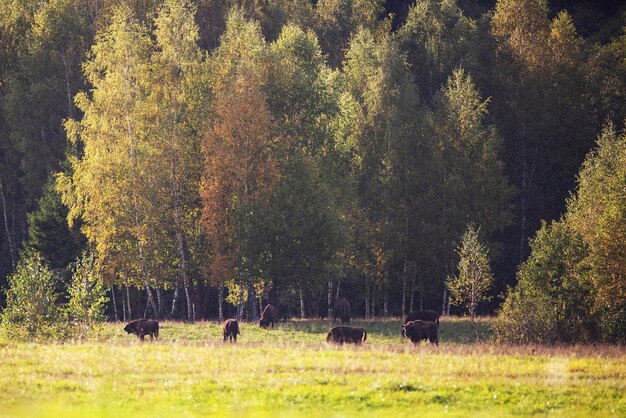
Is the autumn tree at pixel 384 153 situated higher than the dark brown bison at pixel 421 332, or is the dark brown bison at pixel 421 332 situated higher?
the autumn tree at pixel 384 153

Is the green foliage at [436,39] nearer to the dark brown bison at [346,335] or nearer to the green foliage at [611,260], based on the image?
the green foliage at [611,260]

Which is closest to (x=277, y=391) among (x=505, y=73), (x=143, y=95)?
(x=143, y=95)

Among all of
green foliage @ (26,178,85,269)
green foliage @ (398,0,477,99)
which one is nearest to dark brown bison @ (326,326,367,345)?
green foliage @ (26,178,85,269)

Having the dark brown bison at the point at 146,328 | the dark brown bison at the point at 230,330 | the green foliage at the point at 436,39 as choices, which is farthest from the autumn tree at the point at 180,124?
the green foliage at the point at 436,39

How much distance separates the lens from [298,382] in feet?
70.7

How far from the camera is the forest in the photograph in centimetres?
4328

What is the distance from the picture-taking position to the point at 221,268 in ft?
156

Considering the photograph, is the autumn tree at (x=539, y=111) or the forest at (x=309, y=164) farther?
the autumn tree at (x=539, y=111)

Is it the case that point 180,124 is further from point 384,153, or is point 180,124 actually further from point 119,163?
point 384,153

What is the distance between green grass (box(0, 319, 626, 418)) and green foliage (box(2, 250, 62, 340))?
5.20 metres

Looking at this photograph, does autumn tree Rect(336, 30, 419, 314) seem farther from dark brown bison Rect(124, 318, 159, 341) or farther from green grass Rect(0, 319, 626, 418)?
green grass Rect(0, 319, 626, 418)

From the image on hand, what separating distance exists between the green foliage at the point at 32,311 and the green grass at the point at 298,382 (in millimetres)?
5196

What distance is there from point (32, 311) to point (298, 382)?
15.8m

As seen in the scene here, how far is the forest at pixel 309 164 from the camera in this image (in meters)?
43.3
